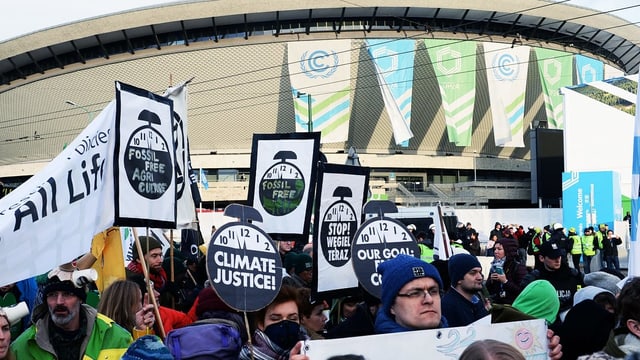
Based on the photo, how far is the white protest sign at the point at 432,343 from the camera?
9.54 feet

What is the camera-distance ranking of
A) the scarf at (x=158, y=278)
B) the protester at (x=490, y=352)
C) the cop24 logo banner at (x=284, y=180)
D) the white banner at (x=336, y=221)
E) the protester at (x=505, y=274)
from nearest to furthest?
the protester at (x=490, y=352) → the white banner at (x=336, y=221) → the scarf at (x=158, y=278) → the cop24 logo banner at (x=284, y=180) → the protester at (x=505, y=274)

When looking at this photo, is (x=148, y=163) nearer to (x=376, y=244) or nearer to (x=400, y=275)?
(x=376, y=244)

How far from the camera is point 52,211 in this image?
4656 millimetres

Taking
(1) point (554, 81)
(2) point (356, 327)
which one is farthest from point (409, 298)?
(1) point (554, 81)

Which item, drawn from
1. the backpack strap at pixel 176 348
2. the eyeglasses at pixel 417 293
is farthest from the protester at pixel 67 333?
the eyeglasses at pixel 417 293

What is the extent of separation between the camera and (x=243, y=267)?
435cm

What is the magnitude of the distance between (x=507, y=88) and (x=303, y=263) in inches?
1703

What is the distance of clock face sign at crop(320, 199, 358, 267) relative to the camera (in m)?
6.18

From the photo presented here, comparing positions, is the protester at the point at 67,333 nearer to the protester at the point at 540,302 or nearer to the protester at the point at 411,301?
the protester at the point at 411,301

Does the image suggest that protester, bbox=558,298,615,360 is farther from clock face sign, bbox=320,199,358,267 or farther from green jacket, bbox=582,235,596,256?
green jacket, bbox=582,235,596,256

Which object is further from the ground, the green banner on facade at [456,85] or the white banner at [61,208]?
the green banner on facade at [456,85]

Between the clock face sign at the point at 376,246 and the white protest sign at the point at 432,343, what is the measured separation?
5.74 feet

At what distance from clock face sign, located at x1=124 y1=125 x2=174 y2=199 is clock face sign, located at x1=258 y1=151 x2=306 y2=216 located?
188 centimetres

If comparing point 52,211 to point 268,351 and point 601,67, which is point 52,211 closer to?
point 268,351
